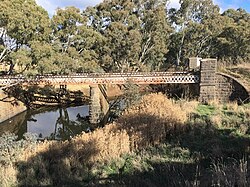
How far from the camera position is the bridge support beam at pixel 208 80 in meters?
18.7

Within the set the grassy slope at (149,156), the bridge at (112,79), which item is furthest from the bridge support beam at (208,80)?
the grassy slope at (149,156)

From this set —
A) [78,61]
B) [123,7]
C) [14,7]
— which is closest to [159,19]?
[123,7]

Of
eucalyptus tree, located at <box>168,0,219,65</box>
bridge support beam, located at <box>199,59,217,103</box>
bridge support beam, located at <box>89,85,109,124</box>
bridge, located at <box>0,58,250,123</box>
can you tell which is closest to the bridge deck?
bridge, located at <box>0,58,250,123</box>

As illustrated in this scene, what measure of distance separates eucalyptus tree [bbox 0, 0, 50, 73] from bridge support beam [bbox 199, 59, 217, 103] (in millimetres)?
11521

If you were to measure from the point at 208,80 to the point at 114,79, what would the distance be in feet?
22.8

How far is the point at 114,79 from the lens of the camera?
76.4 feet

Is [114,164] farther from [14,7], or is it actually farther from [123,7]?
[123,7]

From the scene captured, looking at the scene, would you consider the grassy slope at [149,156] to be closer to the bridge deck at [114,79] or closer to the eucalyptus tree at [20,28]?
the bridge deck at [114,79]

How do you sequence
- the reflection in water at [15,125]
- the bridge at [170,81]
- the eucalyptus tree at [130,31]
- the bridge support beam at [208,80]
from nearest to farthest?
the bridge at [170,81]
the bridge support beam at [208,80]
the reflection in water at [15,125]
the eucalyptus tree at [130,31]

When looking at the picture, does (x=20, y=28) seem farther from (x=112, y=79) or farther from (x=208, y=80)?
(x=208, y=80)

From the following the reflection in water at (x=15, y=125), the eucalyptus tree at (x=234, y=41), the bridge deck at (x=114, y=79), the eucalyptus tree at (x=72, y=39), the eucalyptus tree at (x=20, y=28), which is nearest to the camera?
the reflection in water at (x=15, y=125)

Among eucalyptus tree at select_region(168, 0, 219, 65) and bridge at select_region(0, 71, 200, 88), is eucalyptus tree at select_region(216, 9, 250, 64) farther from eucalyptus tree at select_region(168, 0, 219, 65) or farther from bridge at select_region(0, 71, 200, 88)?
bridge at select_region(0, 71, 200, 88)

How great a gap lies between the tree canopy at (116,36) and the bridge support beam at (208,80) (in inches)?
276

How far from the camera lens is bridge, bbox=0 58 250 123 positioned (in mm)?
18391
